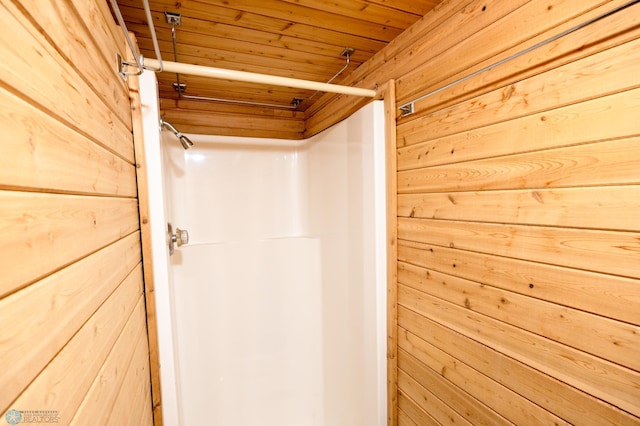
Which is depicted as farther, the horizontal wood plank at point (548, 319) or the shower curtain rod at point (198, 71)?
the shower curtain rod at point (198, 71)

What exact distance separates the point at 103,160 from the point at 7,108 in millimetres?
409

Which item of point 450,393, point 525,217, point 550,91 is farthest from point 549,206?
point 450,393

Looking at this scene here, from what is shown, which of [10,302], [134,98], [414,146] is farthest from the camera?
[414,146]

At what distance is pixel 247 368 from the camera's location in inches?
83.1

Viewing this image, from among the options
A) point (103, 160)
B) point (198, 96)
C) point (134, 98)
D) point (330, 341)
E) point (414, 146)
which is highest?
point (198, 96)

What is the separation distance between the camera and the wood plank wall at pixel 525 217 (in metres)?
0.70

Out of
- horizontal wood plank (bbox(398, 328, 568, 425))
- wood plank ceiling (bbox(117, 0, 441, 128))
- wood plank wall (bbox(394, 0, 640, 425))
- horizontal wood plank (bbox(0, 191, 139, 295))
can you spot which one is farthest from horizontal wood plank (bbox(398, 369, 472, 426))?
wood plank ceiling (bbox(117, 0, 441, 128))

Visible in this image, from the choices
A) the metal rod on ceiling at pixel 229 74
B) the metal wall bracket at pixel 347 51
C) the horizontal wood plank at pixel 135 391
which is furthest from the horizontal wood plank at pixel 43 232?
the metal wall bracket at pixel 347 51

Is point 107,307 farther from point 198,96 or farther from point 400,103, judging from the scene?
point 198,96

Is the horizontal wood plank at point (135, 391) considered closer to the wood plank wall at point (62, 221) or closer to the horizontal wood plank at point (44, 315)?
the wood plank wall at point (62, 221)

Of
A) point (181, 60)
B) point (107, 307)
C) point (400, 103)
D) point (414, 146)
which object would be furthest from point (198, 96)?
point (107, 307)
